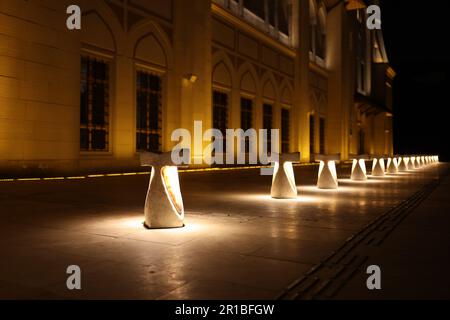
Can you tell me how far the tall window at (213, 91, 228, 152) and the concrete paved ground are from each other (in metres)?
16.3

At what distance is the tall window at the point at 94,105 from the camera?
15.9 meters

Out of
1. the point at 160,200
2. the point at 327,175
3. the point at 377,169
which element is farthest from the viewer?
the point at 377,169

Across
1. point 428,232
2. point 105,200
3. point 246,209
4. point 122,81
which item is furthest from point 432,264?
point 122,81

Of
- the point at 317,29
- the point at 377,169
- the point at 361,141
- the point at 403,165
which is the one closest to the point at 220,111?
the point at 377,169

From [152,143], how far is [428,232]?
15377 millimetres

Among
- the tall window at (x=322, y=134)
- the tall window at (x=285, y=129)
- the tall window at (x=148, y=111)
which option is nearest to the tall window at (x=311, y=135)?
the tall window at (x=322, y=134)

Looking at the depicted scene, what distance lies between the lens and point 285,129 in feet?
107

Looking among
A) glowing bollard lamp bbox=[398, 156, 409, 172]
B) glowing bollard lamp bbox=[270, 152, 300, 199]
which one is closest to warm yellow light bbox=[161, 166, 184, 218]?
glowing bollard lamp bbox=[270, 152, 300, 199]

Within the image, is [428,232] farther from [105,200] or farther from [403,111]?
[403,111]

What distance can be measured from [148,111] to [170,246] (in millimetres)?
15347

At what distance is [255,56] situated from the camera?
27.8 m

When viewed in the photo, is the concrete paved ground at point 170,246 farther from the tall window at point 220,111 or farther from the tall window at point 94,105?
the tall window at point 220,111

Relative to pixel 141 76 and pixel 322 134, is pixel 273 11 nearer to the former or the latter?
pixel 322 134

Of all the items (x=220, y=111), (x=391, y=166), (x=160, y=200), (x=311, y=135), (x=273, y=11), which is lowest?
(x=160, y=200)
